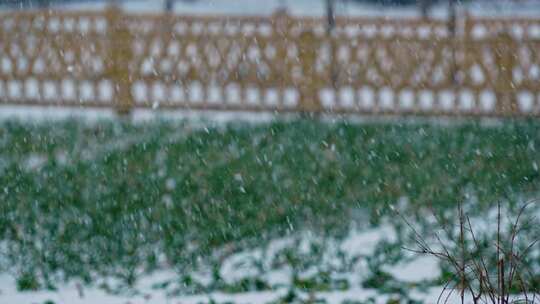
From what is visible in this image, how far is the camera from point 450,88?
1263cm

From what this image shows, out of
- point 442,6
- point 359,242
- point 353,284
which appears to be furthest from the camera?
point 442,6

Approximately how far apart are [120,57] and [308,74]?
8.65ft

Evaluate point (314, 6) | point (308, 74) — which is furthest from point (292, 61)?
point (314, 6)

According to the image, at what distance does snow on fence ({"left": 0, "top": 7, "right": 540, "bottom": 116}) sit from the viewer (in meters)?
12.6

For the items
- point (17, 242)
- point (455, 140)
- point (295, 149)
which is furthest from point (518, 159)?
point (17, 242)

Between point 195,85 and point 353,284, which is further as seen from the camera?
point 195,85

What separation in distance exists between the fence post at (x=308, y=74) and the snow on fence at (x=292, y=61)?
14mm

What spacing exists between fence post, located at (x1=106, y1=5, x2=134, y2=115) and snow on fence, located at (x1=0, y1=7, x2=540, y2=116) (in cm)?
1

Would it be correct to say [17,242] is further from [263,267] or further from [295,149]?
[295,149]

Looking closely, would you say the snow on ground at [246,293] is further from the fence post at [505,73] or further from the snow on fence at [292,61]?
the fence post at [505,73]

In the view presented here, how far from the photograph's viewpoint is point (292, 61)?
12.7 metres

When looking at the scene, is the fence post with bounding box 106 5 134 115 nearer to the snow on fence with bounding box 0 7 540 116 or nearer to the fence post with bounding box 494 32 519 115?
the snow on fence with bounding box 0 7 540 116

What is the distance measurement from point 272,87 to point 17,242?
6844 mm

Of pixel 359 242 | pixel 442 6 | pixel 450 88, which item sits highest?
pixel 442 6
